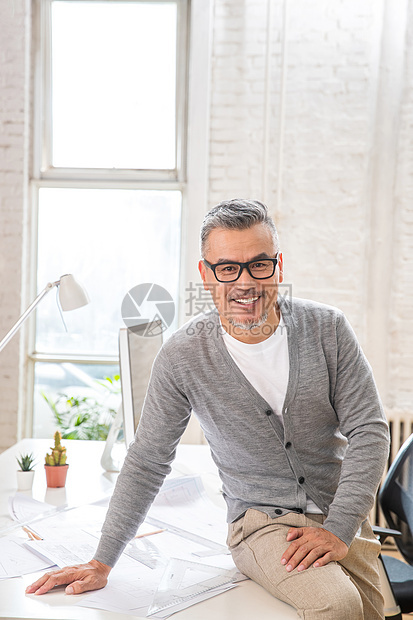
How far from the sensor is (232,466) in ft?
5.13

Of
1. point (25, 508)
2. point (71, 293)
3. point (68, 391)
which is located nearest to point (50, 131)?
point (68, 391)

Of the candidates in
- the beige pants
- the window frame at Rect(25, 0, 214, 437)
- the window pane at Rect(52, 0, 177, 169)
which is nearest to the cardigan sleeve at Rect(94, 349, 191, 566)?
the beige pants

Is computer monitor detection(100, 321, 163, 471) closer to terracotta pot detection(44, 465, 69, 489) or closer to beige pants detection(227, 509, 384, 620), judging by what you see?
terracotta pot detection(44, 465, 69, 489)

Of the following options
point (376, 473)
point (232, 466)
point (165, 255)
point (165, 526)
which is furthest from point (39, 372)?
point (376, 473)

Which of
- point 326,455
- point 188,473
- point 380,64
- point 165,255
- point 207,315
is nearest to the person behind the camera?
point 326,455

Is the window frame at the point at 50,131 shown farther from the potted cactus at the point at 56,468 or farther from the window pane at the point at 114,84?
the potted cactus at the point at 56,468

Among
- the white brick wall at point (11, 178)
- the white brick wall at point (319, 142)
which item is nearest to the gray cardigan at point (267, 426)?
the white brick wall at point (319, 142)

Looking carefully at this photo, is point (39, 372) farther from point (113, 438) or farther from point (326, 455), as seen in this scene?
point (326, 455)

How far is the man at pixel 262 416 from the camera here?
4.69ft

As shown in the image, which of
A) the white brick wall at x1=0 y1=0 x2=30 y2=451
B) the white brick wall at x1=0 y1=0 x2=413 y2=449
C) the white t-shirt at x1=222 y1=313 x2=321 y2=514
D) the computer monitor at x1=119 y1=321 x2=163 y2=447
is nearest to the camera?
the white t-shirt at x1=222 y1=313 x2=321 y2=514

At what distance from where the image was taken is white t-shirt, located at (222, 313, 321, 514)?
1543 millimetres

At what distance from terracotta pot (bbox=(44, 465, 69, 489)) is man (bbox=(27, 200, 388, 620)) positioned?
67 centimetres

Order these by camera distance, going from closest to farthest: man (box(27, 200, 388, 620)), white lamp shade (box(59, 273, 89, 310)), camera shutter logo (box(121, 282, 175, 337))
Result: man (box(27, 200, 388, 620))
white lamp shade (box(59, 273, 89, 310))
camera shutter logo (box(121, 282, 175, 337))

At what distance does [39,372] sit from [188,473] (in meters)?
1.93
